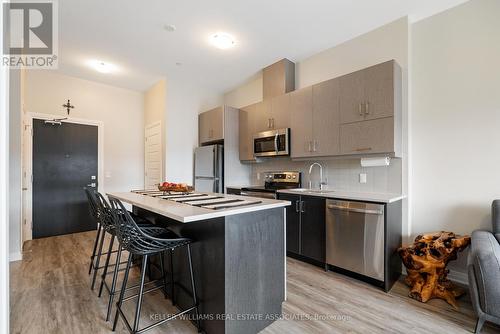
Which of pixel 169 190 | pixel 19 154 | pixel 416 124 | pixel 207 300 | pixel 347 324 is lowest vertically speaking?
pixel 347 324

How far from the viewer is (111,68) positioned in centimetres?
392

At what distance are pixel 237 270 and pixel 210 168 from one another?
9.15 feet

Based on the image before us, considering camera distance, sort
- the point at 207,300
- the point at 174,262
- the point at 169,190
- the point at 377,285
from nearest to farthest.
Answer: the point at 207,300 → the point at 174,262 → the point at 377,285 → the point at 169,190

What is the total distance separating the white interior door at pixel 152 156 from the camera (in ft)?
14.7

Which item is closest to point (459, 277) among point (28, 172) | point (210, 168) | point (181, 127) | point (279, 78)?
point (279, 78)

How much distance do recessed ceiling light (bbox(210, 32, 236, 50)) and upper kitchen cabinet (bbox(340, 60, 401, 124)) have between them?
1.50m

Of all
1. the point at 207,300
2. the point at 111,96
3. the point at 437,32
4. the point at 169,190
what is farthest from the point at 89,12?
the point at 437,32

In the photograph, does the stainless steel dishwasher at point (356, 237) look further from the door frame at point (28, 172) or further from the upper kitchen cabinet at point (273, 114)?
the door frame at point (28, 172)

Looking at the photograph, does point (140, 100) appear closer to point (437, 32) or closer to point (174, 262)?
point (174, 262)

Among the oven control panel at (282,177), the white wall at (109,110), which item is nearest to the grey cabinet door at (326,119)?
the oven control panel at (282,177)

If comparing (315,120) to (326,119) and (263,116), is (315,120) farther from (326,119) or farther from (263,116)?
(263,116)

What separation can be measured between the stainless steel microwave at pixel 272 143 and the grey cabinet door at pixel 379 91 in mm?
1147

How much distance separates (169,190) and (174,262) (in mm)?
769

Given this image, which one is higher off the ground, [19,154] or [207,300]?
[19,154]
